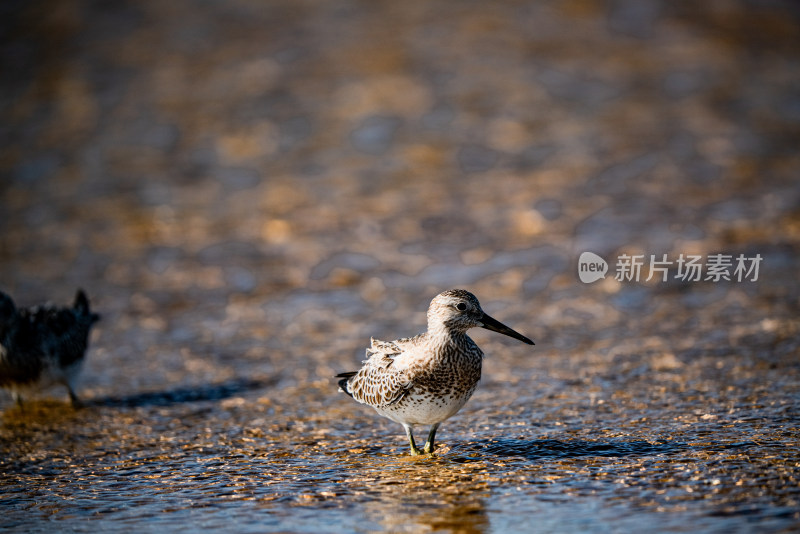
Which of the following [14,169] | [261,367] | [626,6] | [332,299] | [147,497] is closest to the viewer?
[147,497]

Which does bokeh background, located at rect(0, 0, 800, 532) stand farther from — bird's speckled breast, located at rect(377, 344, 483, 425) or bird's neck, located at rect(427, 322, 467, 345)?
bird's neck, located at rect(427, 322, 467, 345)

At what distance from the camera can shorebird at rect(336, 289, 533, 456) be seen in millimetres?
6703

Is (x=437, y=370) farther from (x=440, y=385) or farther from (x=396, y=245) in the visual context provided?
(x=396, y=245)

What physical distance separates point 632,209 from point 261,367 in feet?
21.5

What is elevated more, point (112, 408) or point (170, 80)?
point (170, 80)

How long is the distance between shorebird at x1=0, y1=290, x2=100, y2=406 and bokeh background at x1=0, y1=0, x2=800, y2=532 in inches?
13.9

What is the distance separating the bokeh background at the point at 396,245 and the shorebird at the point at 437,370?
391mm

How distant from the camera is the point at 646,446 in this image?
22.1 ft

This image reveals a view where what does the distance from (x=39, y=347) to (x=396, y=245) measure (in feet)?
19.3

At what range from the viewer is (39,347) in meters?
9.00

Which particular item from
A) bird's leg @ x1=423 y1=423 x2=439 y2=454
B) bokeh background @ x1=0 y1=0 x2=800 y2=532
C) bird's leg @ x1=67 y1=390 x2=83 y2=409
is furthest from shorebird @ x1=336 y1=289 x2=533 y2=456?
bird's leg @ x1=67 y1=390 x2=83 y2=409

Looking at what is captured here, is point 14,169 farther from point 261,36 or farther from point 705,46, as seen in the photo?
point 705,46

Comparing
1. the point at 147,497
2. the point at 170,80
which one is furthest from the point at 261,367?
the point at 170,80

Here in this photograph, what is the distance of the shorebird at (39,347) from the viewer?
891 centimetres
